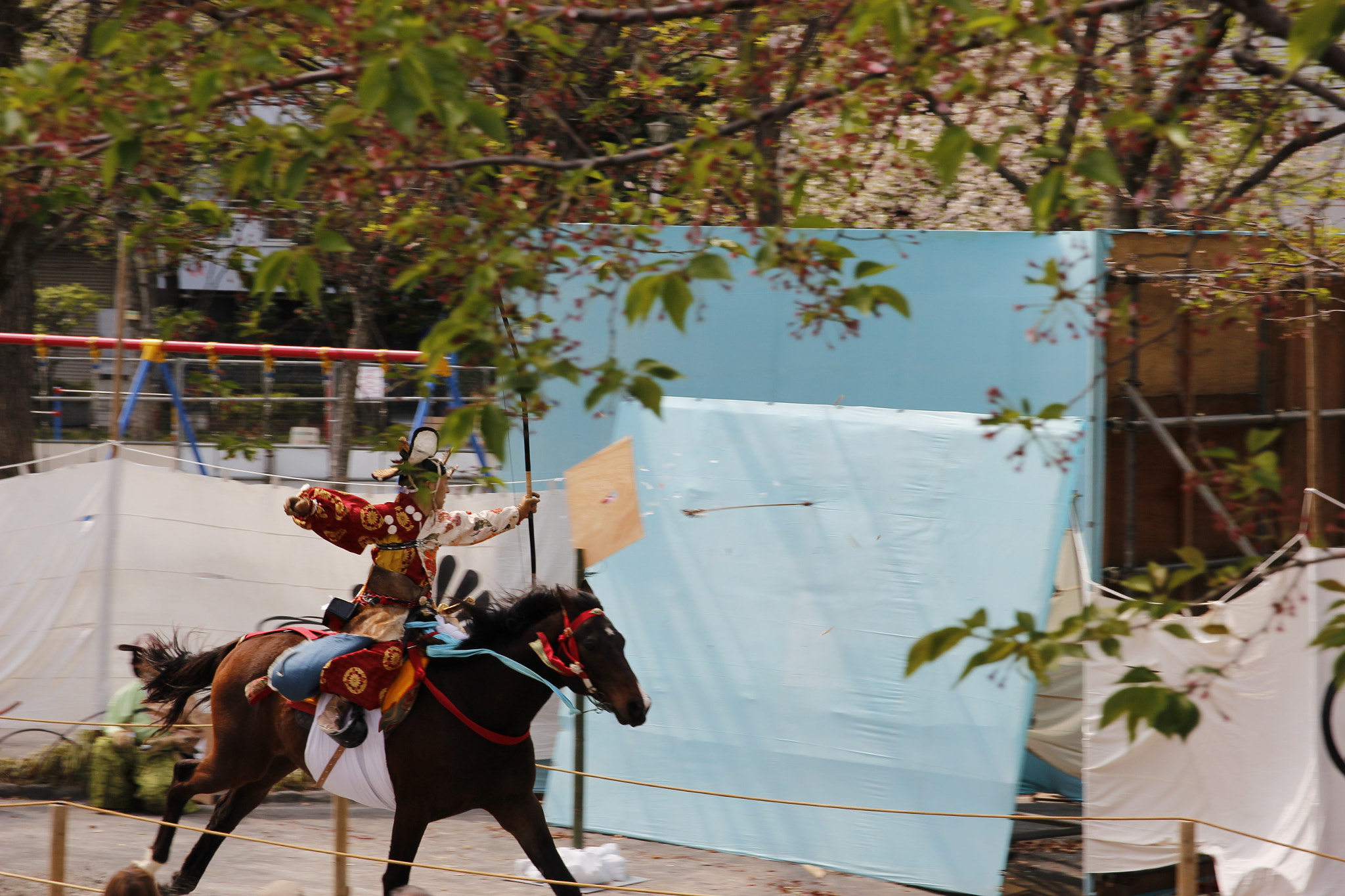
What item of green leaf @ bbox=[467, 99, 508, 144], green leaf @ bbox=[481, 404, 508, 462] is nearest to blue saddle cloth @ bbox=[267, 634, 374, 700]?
green leaf @ bbox=[481, 404, 508, 462]

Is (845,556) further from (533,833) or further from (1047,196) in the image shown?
(1047,196)

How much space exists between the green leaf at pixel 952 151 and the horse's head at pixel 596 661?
271 cm

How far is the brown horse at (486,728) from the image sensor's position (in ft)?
16.2

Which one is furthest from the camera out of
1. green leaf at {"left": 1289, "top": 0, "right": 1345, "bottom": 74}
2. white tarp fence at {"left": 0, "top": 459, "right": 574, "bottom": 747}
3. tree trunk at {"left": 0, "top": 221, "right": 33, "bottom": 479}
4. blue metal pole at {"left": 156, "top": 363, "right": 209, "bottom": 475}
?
tree trunk at {"left": 0, "top": 221, "right": 33, "bottom": 479}

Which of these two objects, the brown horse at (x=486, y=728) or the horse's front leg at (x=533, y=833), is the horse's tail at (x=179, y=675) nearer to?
the brown horse at (x=486, y=728)

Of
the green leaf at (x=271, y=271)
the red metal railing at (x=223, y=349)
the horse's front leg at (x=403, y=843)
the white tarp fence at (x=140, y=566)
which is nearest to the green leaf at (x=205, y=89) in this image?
Result: the green leaf at (x=271, y=271)

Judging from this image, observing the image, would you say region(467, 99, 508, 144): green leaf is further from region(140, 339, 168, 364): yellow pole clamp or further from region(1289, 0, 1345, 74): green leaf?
region(140, 339, 168, 364): yellow pole clamp

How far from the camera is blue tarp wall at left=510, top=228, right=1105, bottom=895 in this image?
Answer: 638 cm

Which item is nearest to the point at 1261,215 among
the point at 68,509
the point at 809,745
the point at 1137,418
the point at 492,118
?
the point at 1137,418

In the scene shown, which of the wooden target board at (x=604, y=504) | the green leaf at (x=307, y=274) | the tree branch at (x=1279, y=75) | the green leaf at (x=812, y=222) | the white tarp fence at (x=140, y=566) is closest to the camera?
the green leaf at (x=307, y=274)

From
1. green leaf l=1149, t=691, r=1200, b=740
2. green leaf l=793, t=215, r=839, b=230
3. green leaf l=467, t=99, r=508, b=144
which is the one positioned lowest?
green leaf l=1149, t=691, r=1200, b=740

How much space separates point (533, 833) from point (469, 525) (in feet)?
4.68

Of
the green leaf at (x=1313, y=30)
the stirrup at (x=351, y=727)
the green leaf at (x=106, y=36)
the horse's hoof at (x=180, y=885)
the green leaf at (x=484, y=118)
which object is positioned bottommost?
the horse's hoof at (x=180, y=885)

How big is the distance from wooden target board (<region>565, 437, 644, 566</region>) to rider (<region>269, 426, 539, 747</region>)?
937 mm
